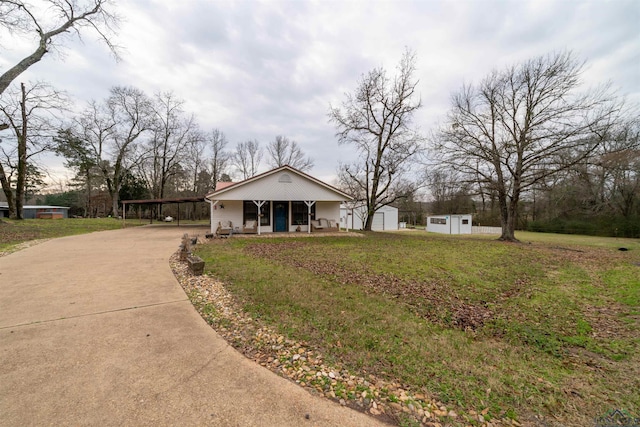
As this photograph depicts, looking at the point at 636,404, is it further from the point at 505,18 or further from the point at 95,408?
the point at 505,18

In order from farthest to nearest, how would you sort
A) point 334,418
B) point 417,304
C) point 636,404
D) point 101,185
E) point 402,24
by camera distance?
point 101,185, point 402,24, point 417,304, point 636,404, point 334,418

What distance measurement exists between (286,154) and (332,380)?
34.7 meters

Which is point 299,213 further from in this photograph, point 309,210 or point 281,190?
point 281,190

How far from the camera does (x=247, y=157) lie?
36.5 meters

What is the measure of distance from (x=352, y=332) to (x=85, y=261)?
7913 millimetres

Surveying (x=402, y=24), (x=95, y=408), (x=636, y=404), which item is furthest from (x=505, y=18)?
(x=95, y=408)

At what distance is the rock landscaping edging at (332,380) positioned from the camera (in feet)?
6.37

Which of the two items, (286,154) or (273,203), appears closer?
(273,203)

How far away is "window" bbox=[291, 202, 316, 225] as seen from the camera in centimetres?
1619

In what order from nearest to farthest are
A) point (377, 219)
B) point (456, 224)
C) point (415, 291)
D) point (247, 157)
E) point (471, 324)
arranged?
point (471, 324), point (415, 291), point (456, 224), point (377, 219), point (247, 157)

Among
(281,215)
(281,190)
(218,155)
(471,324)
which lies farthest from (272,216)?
(218,155)

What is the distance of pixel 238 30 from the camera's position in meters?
9.09

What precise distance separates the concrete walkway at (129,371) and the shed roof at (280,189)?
9862mm

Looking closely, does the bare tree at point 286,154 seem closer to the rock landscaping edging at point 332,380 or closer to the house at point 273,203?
the house at point 273,203
